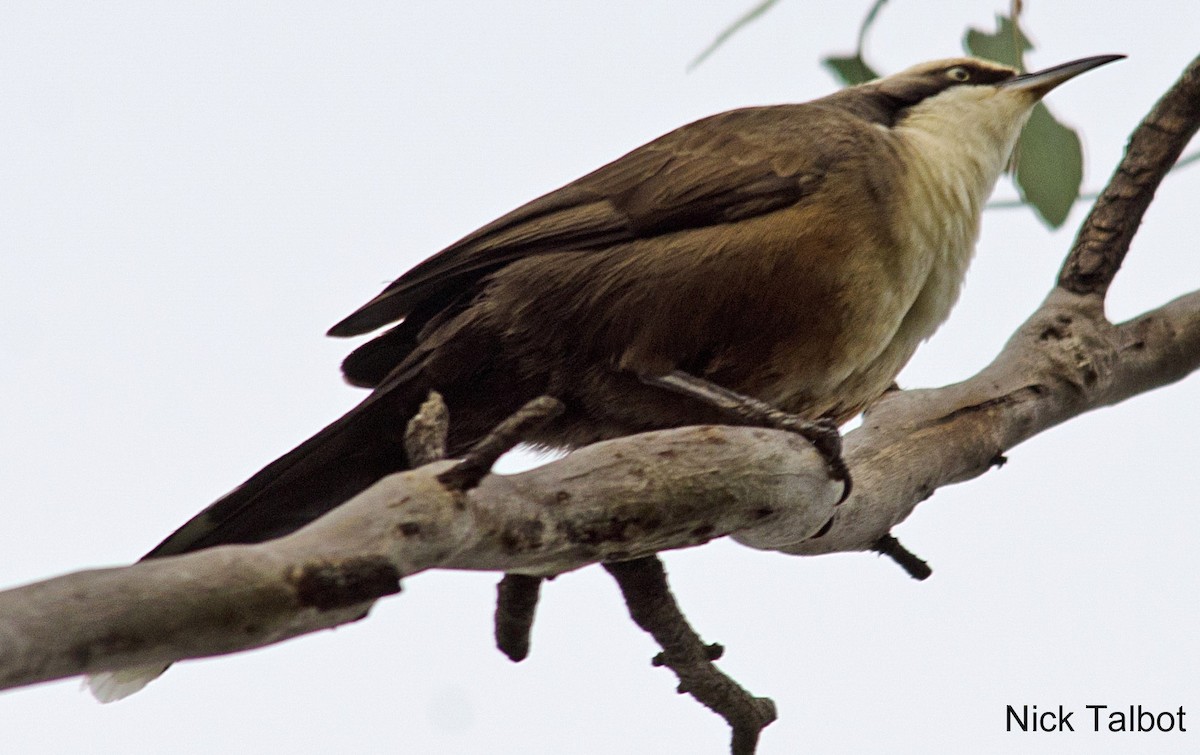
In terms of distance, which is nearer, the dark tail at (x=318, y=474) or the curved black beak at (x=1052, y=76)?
the dark tail at (x=318, y=474)

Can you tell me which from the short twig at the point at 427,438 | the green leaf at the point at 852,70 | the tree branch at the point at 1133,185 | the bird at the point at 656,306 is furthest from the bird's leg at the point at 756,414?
the green leaf at the point at 852,70

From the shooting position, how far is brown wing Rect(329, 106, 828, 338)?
3385 millimetres

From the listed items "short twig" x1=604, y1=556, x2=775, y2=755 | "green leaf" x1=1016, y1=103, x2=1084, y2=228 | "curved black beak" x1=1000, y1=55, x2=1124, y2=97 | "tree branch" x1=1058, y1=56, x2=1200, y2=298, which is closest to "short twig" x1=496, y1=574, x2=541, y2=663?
"short twig" x1=604, y1=556, x2=775, y2=755

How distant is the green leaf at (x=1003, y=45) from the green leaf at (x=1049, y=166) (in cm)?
16

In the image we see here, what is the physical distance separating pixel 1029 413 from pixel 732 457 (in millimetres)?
A: 1307

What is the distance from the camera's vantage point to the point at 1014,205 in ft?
13.3

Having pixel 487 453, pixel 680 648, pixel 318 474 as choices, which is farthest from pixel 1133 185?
pixel 487 453

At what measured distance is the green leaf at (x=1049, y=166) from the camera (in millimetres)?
3930

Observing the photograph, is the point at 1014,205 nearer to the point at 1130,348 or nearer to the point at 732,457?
the point at 1130,348

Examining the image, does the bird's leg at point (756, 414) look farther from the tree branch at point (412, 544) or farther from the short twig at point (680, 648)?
the short twig at point (680, 648)

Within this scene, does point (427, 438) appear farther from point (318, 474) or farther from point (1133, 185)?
point (1133, 185)

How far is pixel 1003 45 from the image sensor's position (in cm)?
414

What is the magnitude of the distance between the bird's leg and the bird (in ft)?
0.03

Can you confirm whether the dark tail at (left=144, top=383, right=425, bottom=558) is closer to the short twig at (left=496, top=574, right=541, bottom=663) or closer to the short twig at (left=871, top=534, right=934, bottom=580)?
the short twig at (left=496, top=574, right=541, bottom=663)
